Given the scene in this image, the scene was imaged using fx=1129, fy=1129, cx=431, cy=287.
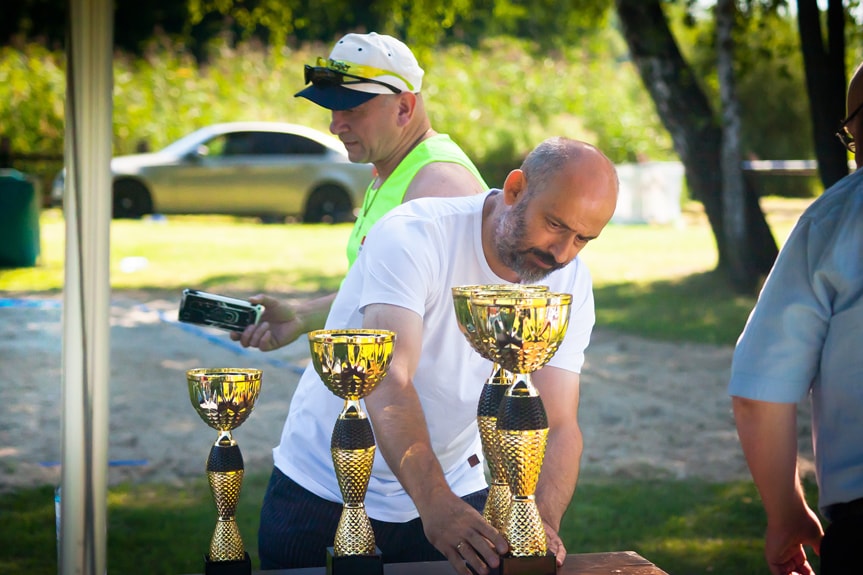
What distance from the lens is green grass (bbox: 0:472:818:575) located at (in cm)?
454

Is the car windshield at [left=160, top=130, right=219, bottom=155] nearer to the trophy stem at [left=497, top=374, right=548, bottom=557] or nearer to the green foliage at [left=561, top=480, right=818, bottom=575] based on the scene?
the green foliage at [left=561, top=480, right=818, bottom=575]

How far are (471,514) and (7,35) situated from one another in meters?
26.9

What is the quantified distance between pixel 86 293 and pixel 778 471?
48.7 inches

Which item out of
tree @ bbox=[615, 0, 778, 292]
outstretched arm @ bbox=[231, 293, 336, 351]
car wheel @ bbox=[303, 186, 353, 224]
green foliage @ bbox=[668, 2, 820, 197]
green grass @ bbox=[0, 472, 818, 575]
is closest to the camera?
outstretched arm @ bbox=[231, 293, 336, 351]

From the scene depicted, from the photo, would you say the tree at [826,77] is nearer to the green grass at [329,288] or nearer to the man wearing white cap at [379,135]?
the green grass at [329,288]

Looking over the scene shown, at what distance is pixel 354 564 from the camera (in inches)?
75.4

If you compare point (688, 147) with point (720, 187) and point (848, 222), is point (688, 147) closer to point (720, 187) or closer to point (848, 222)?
point (720, 187)

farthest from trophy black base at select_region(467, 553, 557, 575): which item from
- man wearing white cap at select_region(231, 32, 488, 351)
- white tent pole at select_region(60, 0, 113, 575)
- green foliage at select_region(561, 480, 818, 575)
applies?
green foliage at select_region(561, 480, 818, 575)

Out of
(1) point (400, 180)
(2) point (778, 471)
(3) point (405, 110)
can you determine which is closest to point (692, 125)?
(3) point (405, 110)

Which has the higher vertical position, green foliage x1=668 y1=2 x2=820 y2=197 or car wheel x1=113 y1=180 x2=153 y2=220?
green foliage x1=668 y1=2 x2=820 y2=197

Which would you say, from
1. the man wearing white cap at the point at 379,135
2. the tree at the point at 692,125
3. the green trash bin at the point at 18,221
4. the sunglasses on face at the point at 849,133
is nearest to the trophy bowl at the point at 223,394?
Answer: the man wearing white cap at the point at 379,135

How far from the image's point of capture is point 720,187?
35.8 feet

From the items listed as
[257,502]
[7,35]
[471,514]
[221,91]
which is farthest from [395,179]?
[7,35]

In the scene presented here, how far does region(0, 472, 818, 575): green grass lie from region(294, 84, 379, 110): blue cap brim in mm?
2363
